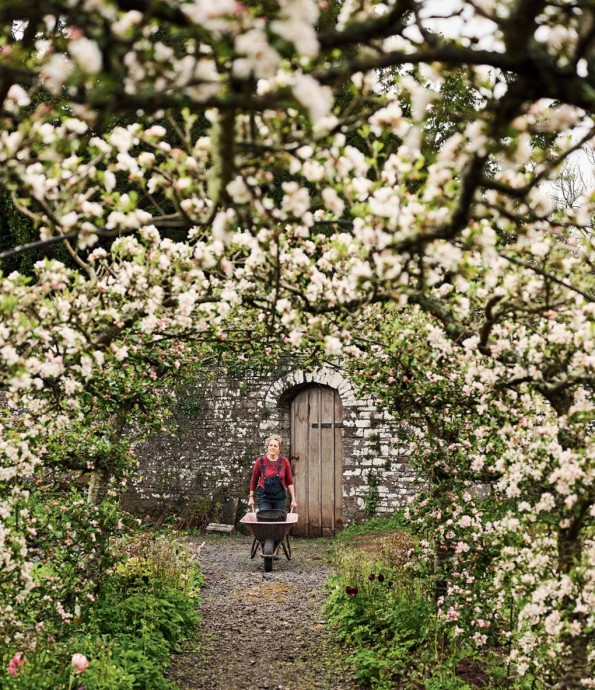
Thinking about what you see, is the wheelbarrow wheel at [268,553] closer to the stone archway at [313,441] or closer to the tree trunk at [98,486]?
the stone archway at [313,441]

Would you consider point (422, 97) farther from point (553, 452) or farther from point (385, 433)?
point (385, 433)

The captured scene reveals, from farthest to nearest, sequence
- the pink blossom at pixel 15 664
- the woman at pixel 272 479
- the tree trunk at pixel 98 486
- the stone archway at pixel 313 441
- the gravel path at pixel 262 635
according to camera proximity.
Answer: the stone archway at pixel 313 441 < the woman at pixel 272 479 < the tree trunk at pixel 98 486 < the gravel path at pixel 262 635 < the pink blossom at pixel 15 664

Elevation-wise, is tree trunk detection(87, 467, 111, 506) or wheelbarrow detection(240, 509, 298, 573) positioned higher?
Result: tree trunk detection(87, 467, 111, 506)

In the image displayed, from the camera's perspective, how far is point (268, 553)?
8.76m

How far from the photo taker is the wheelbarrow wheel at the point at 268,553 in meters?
8.77

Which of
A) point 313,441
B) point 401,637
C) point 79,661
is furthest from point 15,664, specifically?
point 313,441

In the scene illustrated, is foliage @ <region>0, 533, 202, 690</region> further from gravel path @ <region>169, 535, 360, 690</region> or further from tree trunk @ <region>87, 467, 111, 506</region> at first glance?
tree trunk @ <region>87, 467, 111, 506</region>

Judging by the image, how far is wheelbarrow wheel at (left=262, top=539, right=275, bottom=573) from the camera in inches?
345

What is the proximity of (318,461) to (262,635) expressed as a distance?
5.45m

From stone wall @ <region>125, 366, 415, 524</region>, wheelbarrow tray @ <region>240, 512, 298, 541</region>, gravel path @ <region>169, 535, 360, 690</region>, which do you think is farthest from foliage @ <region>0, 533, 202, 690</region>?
stone wall @ <region>125, 366, 415, 524</region>

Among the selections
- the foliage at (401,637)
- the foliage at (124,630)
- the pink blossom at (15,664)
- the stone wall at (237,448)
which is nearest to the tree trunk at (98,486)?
the foliage at (124,630)

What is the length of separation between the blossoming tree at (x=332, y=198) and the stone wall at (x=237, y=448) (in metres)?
6.61

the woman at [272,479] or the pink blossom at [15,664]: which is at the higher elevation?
the woman at [272,479]

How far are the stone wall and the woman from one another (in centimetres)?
216
